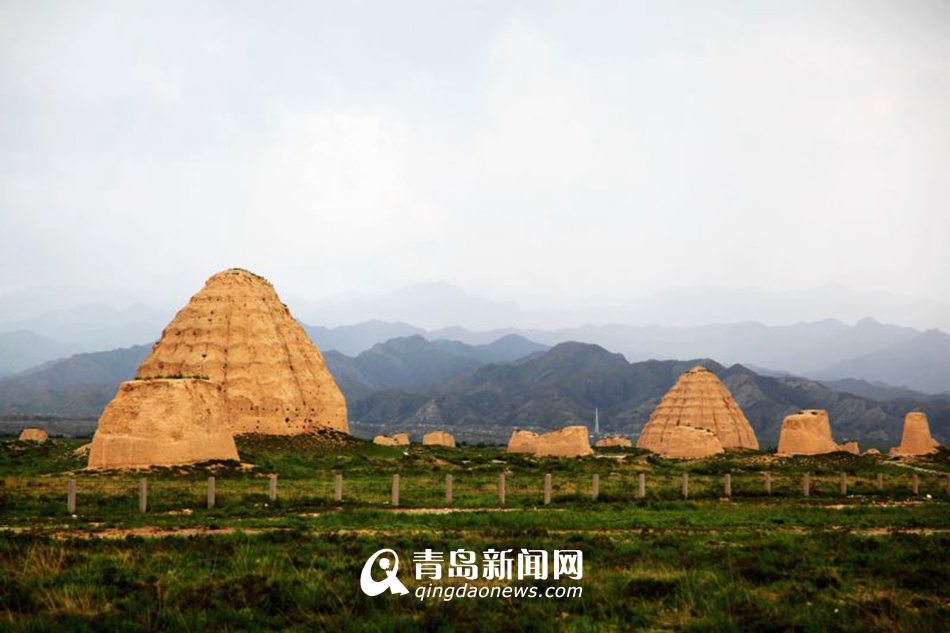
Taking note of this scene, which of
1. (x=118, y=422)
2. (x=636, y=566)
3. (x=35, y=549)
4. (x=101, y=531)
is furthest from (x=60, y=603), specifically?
(x=118, y=422)

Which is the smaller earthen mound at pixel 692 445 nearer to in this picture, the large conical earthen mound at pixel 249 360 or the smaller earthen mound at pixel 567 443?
the smaller earthen mound at pixel 567 443

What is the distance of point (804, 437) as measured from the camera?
7219 cm

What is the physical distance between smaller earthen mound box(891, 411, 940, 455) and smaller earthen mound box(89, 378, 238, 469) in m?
69.0

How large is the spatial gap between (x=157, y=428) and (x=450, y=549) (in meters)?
28.2

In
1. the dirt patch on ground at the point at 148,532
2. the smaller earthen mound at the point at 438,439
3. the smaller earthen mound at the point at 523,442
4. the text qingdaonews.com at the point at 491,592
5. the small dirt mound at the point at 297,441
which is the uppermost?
the text qingdaonews.com at the point at 491,592

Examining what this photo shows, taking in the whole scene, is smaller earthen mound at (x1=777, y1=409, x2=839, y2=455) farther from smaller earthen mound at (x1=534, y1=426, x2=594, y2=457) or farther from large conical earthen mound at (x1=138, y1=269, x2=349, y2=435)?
large conical earthen mound at (x1=138, y1=269, x2=349, y2=435)

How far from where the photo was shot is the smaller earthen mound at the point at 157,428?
39.8m

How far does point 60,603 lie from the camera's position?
12711mm

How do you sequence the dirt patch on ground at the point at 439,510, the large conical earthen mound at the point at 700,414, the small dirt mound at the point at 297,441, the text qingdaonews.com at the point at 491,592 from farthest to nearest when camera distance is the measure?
the large conical earthen mound at the point at 700,414 < the small dirt mound at the point at 297,441 < the dirt patch on ground at the point at 439,510 < the text qingdaonews.com at the point at 491,592

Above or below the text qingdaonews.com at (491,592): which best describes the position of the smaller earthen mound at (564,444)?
below

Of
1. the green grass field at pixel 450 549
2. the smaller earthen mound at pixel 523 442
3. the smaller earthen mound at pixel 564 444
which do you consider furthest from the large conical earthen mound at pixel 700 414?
the green grass field at pixel 450 549

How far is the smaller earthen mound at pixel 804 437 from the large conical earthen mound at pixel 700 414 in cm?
2603

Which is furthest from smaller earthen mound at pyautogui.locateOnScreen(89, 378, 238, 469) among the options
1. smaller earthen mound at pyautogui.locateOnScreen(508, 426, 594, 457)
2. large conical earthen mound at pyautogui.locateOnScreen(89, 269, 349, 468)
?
smaller earthen mound at pyautogui.locateOnScreen(508, 426, 594, 457)

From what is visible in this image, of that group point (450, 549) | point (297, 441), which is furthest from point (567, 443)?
point (450, 549)
